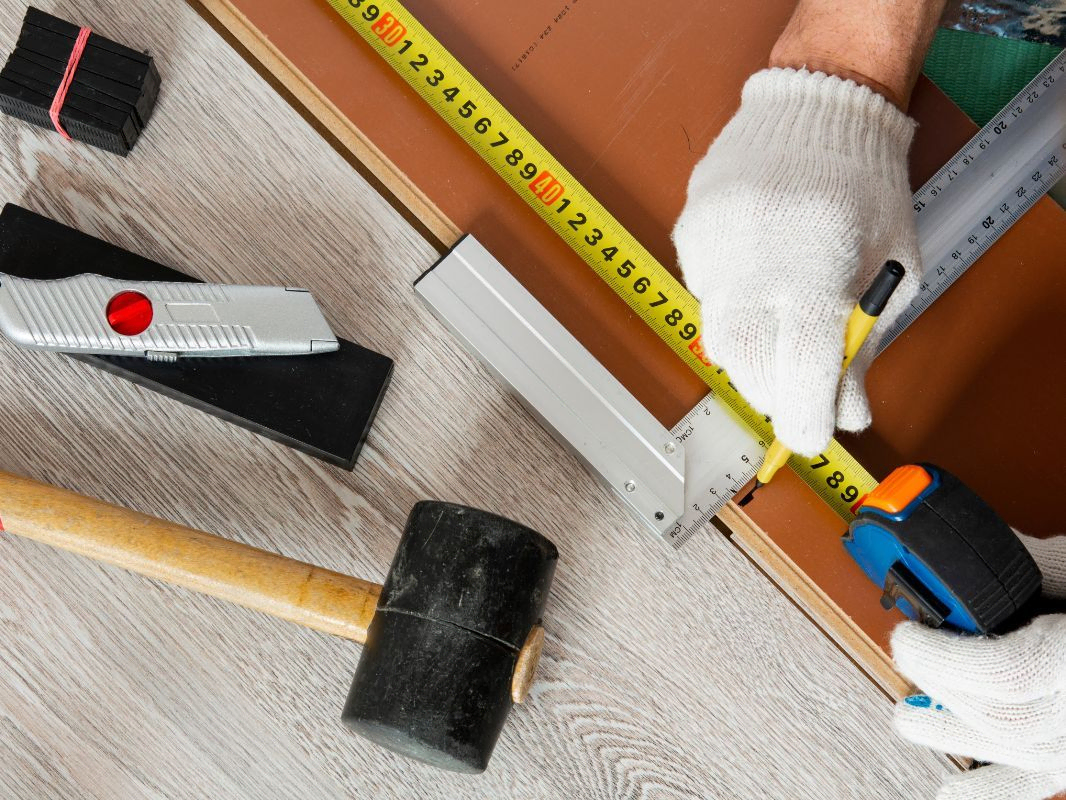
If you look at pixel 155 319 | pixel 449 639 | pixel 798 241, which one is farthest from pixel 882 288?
pixel 155 319

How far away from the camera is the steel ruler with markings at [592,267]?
116cm

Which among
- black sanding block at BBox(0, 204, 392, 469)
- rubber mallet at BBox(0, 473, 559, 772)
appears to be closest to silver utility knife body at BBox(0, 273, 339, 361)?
black sanding block at BBox(0, 204, 392, 469)

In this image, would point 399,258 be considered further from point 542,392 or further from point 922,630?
point 922,630

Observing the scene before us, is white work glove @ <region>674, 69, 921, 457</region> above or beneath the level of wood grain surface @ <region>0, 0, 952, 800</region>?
above

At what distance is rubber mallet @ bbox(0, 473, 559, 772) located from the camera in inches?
37.1

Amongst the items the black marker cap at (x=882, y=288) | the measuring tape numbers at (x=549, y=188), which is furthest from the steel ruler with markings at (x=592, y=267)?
the black marker cap at (x=882, y=288)

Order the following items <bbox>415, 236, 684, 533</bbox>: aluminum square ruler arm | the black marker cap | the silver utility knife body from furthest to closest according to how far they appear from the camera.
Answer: <bbox>415, 236, 684, 533</bbox>: aluminum square ruler arm
the silver utility knife body
the black marker cap

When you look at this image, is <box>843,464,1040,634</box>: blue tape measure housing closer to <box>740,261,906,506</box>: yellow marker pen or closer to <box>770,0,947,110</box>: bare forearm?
<box>740,261,906,506</box>: yellow marker pen

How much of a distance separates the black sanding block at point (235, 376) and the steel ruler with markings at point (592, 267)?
179 millimetres

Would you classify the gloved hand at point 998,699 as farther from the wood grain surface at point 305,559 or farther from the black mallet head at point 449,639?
the black mallet head at point 449,639

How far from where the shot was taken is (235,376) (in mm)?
1087

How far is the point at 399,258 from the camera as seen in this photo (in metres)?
1.20

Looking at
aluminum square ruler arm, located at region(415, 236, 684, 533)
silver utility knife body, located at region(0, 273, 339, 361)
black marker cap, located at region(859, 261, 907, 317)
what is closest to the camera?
black marker cap, located at region(859, 261, 907, 317)

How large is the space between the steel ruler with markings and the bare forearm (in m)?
0.36
